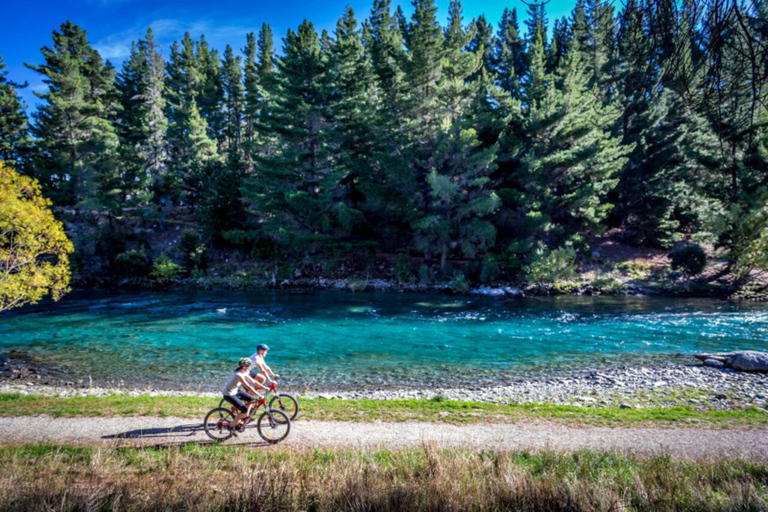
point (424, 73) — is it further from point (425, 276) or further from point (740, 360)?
point (740, 360)

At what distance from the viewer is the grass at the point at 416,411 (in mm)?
10297

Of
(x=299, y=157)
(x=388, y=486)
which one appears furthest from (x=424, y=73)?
(x=388, y=486)

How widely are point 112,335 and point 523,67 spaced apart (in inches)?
2293

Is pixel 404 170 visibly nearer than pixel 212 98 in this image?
Yes

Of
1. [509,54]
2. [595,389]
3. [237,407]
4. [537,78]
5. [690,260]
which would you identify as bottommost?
[595,389]

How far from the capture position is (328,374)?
15.6m

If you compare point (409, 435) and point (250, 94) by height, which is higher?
point (250, 94)

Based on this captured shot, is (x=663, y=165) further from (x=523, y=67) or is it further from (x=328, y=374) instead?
(x=328, y=374)

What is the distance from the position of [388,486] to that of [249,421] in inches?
217

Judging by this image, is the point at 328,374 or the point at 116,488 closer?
the point at 116,488

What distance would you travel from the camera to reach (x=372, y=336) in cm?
2086

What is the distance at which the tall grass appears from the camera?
4434 millimetres

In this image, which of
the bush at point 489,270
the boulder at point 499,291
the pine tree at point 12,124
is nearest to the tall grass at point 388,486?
the boulder at point 499,291

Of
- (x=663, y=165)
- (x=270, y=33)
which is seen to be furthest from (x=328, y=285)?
(x=270, y=33)
